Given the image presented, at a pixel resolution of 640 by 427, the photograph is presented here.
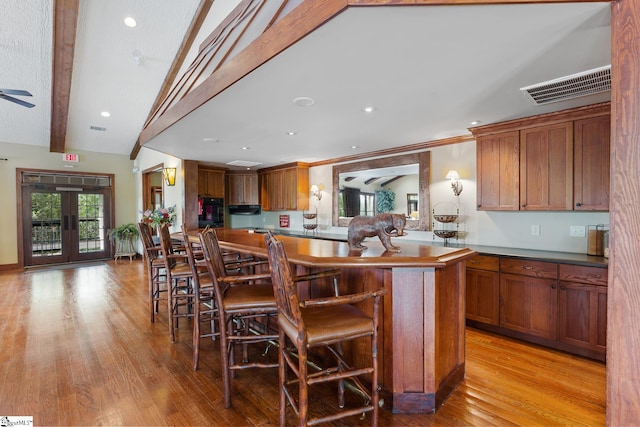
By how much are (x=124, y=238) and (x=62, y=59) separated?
478 cm

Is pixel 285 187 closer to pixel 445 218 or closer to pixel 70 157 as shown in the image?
pixel 445 218

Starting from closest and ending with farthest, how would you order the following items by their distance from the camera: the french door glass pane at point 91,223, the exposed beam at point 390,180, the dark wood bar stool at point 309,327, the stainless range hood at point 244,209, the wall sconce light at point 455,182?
the dark wood bar stool at point 309,327 < the wall sconce light at point 455,182 < the exposed beam at point 390,180 < the stainless range hood at point 244,209 < the french door glass pane at point 91,223

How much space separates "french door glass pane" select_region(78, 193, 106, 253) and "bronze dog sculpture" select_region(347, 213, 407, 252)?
816 centimetres

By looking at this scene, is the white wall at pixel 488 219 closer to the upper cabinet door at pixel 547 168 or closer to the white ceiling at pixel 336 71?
the upper cabinet door at pixel 547 168

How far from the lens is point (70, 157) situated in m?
7.21

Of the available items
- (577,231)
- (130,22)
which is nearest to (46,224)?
(130,22)

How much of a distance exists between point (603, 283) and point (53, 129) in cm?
895

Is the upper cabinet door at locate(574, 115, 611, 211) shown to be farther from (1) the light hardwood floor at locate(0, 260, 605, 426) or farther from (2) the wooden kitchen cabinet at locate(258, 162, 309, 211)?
(2) the wooden kitchen cabinet at locate(258, 162, 309, 211)

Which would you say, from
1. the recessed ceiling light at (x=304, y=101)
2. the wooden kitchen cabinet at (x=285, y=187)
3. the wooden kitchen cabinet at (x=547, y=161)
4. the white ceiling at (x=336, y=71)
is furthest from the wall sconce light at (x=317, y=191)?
the recessed ceiling light at (x=304, y=101)

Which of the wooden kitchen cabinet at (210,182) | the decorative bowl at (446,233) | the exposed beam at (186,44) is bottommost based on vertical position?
the decorative bowl at (446,233)

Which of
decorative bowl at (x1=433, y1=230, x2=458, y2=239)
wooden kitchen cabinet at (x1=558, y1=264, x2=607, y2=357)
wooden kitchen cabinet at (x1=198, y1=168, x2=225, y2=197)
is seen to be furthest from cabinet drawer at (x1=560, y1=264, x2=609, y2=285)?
wooden kitchen cabinet at (x1=198, y1=168, x2=225, y2=197)

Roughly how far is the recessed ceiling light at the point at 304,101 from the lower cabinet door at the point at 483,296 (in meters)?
2.42

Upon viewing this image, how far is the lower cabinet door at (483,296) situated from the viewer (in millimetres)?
3068

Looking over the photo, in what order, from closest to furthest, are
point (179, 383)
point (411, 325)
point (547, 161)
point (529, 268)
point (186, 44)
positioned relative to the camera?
point (411, 325), point (179, 383), point (529, 268), point (547, 161), point (186, 44)
